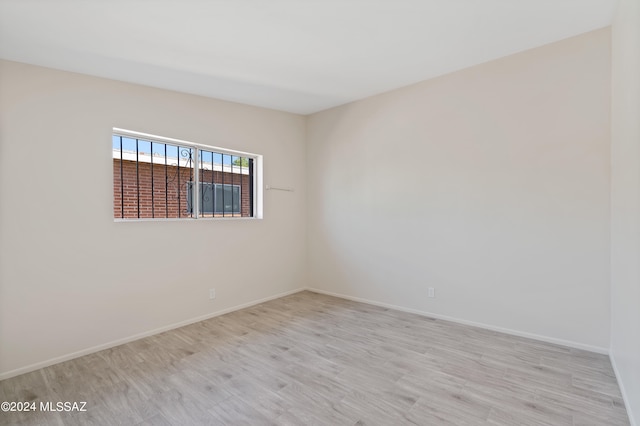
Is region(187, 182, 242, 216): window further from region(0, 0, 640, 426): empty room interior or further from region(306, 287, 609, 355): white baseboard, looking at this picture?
region(306, 287, 609, 355): white baseboard

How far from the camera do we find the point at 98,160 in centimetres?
293

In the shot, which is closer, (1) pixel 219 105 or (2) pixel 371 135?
(1) pixel 219 105

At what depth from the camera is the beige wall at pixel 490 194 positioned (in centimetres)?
264

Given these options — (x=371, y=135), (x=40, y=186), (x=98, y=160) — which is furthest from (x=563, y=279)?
(x=40, y=186)

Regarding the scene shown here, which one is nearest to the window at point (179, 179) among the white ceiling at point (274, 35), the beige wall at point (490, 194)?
the white ceiling at point (274, 35)

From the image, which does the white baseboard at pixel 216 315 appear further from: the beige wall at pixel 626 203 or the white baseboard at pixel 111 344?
the beige wall at pixel 626 203

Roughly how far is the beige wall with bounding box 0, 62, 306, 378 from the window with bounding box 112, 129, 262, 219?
181mm

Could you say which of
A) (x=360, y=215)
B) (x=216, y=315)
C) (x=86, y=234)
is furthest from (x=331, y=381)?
(x=86, y=234)

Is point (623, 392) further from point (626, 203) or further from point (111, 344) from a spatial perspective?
point (111, 344)

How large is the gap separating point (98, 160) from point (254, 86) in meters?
1.77

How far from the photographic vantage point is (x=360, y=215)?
4230mm

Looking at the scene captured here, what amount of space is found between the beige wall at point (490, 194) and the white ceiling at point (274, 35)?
0.39 meters

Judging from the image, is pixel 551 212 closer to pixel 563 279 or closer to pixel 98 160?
pixel 563 279

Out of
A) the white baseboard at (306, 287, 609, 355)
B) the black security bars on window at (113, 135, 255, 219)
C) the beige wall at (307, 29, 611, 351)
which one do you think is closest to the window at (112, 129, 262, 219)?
the black security bars on window at (113, 135, 255, 219)
